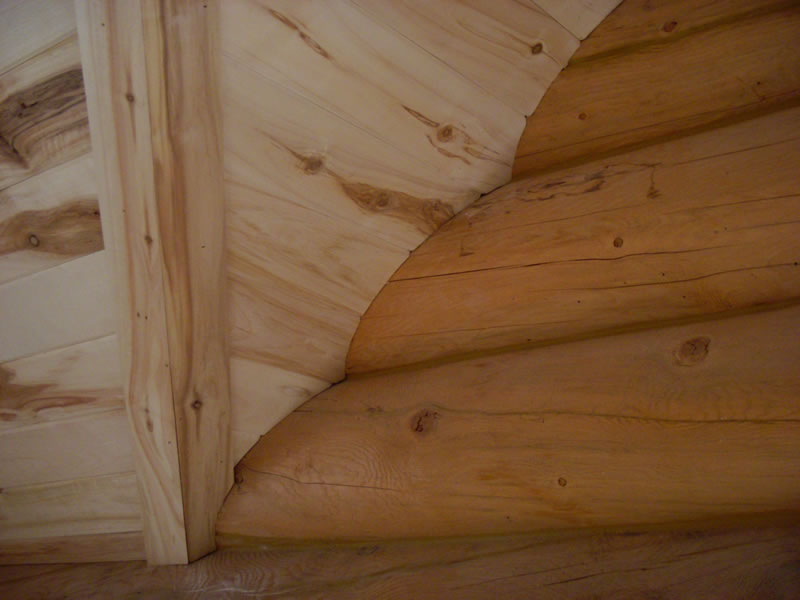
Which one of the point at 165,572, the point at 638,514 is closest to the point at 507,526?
the point at 638,514

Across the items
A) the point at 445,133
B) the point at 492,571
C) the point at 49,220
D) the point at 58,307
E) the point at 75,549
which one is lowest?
the point at 492,571

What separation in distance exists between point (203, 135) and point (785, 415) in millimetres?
964

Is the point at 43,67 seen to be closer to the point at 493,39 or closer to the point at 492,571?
the point at 493,39

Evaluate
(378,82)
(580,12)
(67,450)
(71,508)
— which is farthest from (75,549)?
(580,12)

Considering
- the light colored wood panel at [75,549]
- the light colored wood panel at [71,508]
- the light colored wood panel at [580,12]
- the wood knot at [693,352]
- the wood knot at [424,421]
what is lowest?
the light colored wood panel at [75,549]

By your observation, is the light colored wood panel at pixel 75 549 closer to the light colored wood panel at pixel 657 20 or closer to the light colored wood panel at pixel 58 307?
the light colored wood panel at pixel 58 307

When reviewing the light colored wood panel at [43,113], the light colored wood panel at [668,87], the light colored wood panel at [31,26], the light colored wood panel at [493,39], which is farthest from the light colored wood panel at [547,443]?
the light colored wood panel at [31,26]

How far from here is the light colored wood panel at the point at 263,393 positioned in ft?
4.38

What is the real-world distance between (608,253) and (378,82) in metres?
0.48

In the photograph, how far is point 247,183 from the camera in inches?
47.5

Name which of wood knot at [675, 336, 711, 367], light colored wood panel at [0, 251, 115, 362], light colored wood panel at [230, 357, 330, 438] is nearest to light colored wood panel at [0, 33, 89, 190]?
light colored wood panel at [0, 251, 115, 362]

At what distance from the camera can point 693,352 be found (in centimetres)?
111

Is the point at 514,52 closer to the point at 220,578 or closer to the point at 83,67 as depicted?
the point at 83,67

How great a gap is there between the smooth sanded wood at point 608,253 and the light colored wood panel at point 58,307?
18.7 inches
